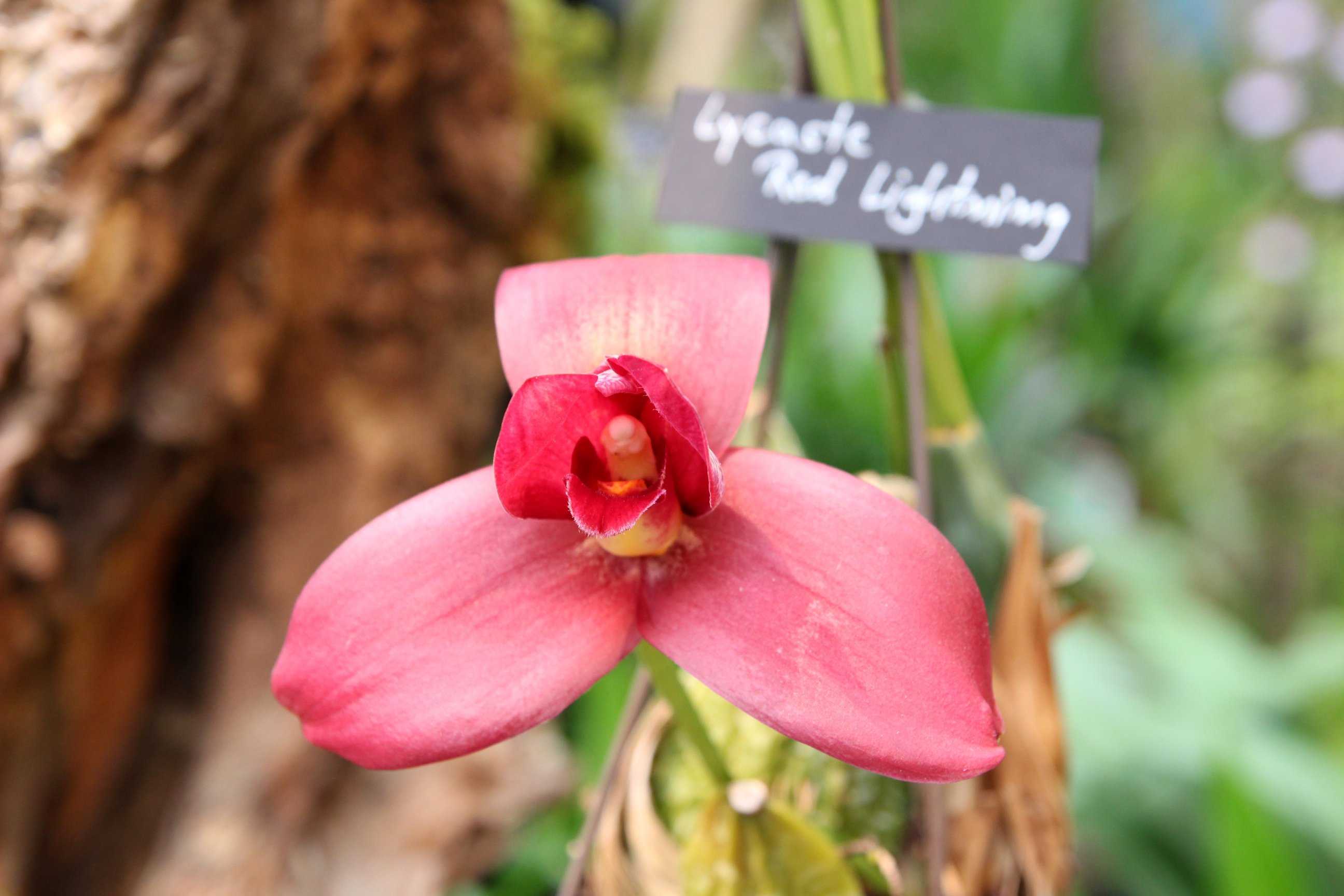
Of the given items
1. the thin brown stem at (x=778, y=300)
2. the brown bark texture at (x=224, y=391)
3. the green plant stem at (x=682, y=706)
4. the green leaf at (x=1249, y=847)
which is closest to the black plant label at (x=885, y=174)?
the thin brown stem at (x=778, y=300)

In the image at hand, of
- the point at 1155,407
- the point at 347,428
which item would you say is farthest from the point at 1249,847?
the point at 1155,407

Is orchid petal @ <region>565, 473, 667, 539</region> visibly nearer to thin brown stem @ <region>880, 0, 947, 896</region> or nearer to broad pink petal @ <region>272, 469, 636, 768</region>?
broad pink petal @ <region>272, 469, 636, 768</region>

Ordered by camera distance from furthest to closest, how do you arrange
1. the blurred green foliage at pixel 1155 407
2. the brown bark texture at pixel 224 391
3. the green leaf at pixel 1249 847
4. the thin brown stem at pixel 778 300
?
the blurred green foliage at pixel 1155 407
the green leaf at pixel 1249 847
the brown bark texture at pixel 224 391
the thin brown stem at pixel 778 300

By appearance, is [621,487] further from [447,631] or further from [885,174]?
[885,174]

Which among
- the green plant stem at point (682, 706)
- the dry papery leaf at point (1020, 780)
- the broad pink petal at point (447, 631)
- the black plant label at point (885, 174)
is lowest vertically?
the dry papery leaf at point (1020, 780)

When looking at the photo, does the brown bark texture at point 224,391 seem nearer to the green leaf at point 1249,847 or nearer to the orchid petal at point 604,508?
the orchid petal at point 604,508

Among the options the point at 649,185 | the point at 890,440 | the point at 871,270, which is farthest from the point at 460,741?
the point at 649,185

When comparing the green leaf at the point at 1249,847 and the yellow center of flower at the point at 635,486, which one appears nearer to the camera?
the yellow center of flower at the point at 635,486
